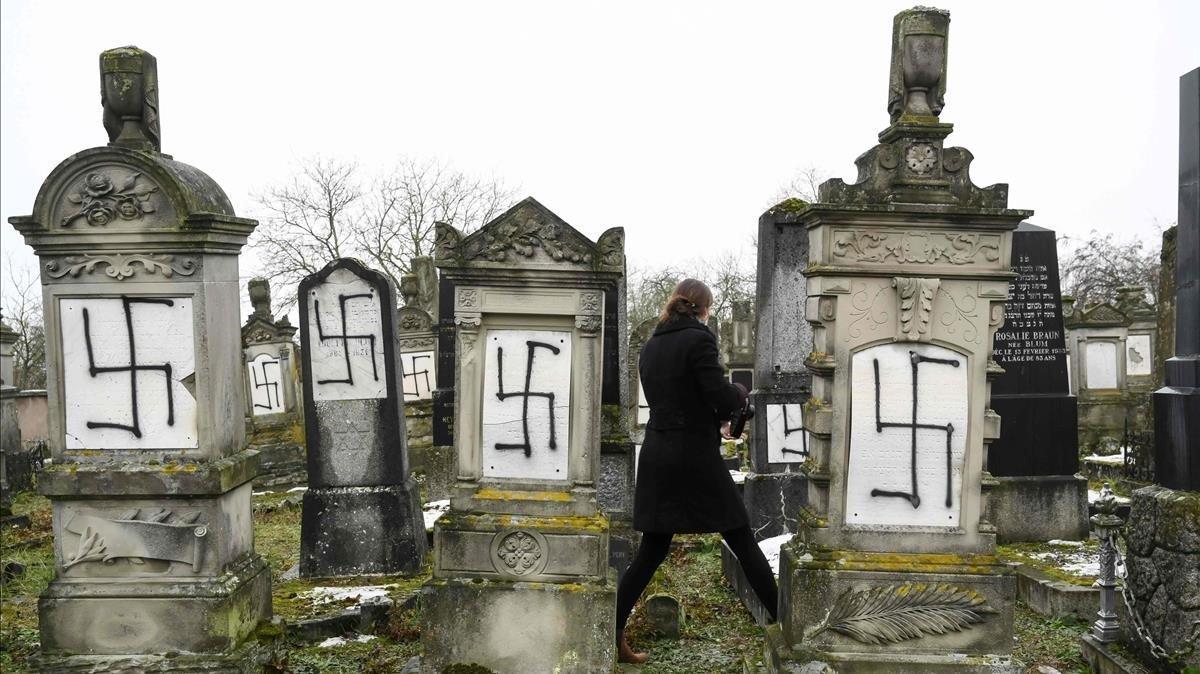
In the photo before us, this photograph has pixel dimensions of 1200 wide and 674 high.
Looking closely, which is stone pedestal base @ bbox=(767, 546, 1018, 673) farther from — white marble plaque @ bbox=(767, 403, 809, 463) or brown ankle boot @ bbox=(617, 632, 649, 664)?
white marble plaque @ bbox=(767, 403, 809, 463)

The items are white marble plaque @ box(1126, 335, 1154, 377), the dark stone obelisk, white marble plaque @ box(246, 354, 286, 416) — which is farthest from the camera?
white marble plaque @ box(1126, 335, 1154, 377)

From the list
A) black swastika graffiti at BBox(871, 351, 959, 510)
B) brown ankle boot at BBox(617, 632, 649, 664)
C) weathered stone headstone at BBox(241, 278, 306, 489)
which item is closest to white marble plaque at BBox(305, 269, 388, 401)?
brown ankle boot at BBox(617, 632, 649, 664)

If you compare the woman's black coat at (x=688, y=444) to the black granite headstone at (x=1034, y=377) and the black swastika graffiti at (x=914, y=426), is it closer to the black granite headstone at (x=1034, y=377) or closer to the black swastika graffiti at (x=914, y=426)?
the black swastika graffiti at (x=914, y=426)

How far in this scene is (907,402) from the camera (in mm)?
4539

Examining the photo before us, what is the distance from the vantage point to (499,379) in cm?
503

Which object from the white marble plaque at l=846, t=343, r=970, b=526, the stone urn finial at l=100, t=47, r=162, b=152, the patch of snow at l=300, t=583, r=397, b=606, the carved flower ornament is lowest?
the patch of snow at l=300, t=583, r=397, b=606

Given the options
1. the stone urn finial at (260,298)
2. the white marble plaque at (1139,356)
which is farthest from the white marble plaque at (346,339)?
the white marble plaque at (1139,356)

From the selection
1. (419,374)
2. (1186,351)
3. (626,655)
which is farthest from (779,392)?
(419,374)

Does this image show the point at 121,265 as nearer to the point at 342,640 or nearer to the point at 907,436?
the point at 342,640

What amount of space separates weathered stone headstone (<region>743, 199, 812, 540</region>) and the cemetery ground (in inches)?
27.7

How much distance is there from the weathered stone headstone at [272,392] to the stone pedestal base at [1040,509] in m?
9.99

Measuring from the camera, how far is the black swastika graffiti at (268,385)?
1386cm

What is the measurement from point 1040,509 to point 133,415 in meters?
7.22

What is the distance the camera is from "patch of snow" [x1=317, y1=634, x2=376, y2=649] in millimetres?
5648
